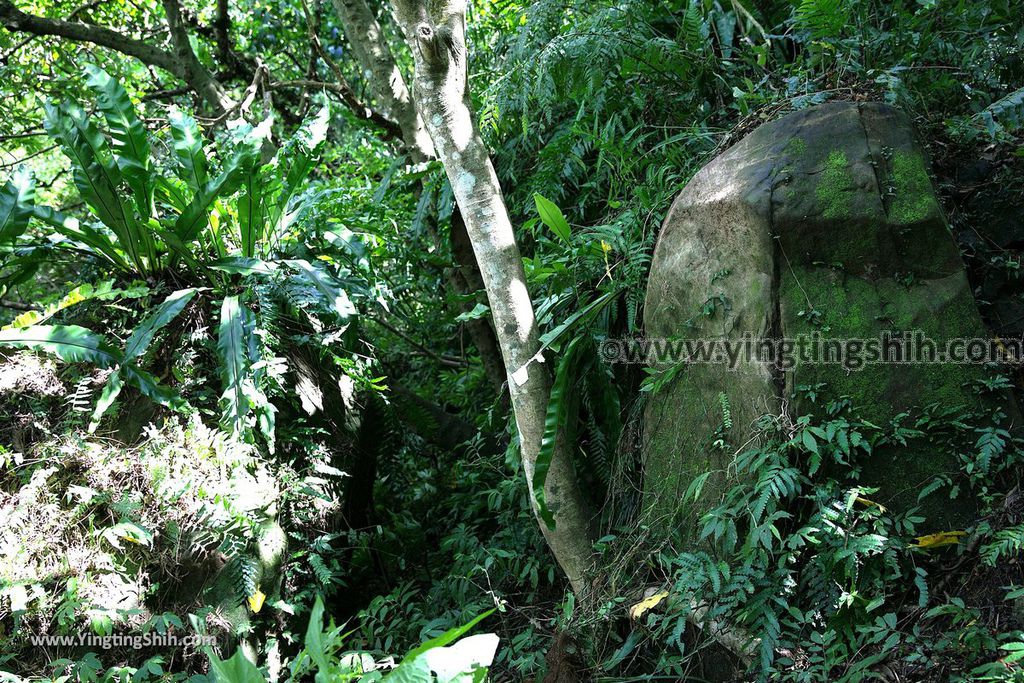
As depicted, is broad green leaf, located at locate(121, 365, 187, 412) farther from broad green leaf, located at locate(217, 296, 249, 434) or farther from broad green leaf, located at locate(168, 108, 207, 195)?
broad green leaf, located at locate(168, 108, 207, 195)

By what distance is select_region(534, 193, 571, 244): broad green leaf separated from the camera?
3.34 meters

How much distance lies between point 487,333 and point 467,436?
25.8 inches

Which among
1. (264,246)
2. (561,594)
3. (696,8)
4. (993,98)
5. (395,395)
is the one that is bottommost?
(561,594)

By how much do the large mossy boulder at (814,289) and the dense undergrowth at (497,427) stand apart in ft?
0.39

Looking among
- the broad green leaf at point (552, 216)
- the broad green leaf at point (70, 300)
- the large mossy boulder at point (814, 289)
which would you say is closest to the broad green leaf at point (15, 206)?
the broad green leaf at point (70, 300)

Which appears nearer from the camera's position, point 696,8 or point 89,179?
point 89,179

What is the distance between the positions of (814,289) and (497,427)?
1829 millimetres

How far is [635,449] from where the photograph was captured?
133 inches

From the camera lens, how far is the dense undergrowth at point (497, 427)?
8.73 ft

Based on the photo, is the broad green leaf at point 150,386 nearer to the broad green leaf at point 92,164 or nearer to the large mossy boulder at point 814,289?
the broad green leaf at point 92,164

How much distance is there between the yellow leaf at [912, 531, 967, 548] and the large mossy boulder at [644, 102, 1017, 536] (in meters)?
0.15

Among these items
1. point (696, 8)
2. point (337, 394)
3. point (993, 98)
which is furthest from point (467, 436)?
point (993, 98)

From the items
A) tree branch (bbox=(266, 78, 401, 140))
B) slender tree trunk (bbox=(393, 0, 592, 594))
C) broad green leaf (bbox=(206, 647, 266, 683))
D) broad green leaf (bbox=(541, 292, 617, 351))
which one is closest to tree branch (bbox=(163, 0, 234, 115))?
tree branch (bbox=(266, 78, 401, 140))

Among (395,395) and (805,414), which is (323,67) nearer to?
(395,395)
